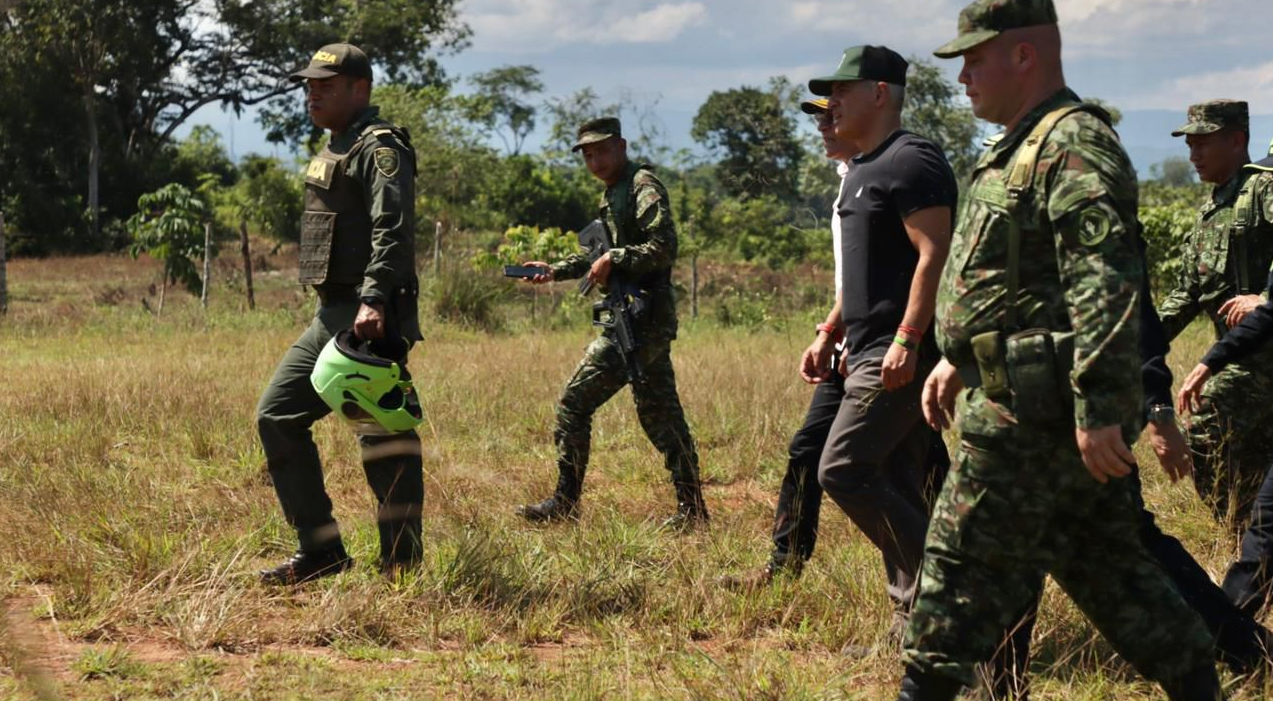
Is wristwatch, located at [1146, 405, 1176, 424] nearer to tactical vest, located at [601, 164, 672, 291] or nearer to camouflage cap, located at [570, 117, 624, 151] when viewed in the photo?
tactical vest, located at [601, 164, 672, 291]

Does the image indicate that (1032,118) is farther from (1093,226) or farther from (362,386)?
(362,386)

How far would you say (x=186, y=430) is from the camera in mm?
7441

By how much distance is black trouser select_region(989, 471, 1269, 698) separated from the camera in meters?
3.52

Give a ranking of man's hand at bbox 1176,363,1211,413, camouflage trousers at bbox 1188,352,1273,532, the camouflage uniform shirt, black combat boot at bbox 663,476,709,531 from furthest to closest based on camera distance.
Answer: black combat boot at bbox 663,476,709,531 → the camouflage uniform shirt → camouflage trousers at bbox 1188,352,1273,532 → man's hand at bbox 1176,363,1211,413

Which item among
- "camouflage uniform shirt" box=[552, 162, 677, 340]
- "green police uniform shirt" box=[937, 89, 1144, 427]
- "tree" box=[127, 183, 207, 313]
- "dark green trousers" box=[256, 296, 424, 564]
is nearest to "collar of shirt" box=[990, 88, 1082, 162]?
"green police uniform shirt" box=[937, 89, 1144, 427]

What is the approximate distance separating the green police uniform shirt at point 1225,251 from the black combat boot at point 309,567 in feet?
11.2

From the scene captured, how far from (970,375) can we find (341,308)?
8.67 feet

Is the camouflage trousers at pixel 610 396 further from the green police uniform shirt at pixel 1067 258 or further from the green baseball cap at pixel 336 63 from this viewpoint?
the green police uniform shirt at pixel 1067 258

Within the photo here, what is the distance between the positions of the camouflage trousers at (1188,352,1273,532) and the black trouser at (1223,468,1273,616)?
766 mm

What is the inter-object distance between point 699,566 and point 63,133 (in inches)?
1470

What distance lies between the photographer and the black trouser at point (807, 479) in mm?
4621

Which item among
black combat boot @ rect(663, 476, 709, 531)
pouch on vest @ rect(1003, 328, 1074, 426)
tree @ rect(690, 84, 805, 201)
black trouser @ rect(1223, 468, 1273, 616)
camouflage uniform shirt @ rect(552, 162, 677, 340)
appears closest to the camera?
pouch on vest @ rect(1003, 328, 1074, 426)

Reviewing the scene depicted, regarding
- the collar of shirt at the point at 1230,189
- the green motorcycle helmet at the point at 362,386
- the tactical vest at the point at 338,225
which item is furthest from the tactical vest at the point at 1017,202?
the collar of shirt at the point at 1230,189

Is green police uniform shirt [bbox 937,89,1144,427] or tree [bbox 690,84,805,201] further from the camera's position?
tree [bbox 690,84,805,201]
